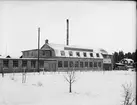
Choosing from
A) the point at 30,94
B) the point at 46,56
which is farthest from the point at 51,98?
the point at 46,56

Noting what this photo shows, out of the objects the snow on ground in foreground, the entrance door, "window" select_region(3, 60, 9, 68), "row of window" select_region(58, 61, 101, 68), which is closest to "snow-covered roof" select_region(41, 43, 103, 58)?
"row of window" select_region(58, 61, 101, 68)

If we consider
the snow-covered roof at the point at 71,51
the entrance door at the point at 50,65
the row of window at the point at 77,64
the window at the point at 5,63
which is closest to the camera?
the window at the point at 5,63

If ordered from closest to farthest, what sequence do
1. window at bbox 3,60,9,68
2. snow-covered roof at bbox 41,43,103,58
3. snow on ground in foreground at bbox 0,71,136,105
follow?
1. snow on ground in foreground at bbox 0,71,136,105
2. window at bbox 3,60,9,68
3. snow-covered roof at bbox 41,43,103,58

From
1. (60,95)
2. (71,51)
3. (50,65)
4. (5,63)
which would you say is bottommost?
(60,95)

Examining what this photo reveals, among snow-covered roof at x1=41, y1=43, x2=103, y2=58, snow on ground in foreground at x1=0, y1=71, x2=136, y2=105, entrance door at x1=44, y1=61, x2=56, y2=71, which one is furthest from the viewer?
snow-covered roof at x1=41, y1=43, x2=103, y2=58

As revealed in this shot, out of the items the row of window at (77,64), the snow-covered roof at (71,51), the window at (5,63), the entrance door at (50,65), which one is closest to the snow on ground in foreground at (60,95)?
the window at (5,63)

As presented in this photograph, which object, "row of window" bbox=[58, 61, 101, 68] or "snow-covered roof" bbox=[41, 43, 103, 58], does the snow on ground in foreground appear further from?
"snow-covered roof" bbox=[41, 43, 103, 58]

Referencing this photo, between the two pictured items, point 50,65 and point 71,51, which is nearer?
point 50,65

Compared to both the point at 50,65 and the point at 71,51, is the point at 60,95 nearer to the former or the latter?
the point at 50,65

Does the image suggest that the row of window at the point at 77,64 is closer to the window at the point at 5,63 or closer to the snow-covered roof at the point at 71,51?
the snow-covered roof at the point at 71,51

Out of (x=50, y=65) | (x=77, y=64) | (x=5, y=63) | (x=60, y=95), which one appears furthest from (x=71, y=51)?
(x=60, y=95)

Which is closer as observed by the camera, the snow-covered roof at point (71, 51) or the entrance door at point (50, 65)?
the entrance door at point (50, 65)

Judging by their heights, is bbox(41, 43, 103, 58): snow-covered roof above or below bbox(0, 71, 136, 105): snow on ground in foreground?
above

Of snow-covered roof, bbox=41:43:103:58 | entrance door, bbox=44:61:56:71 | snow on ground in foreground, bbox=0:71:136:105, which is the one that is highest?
snow-covered roof, bbox=41:43:103:58
